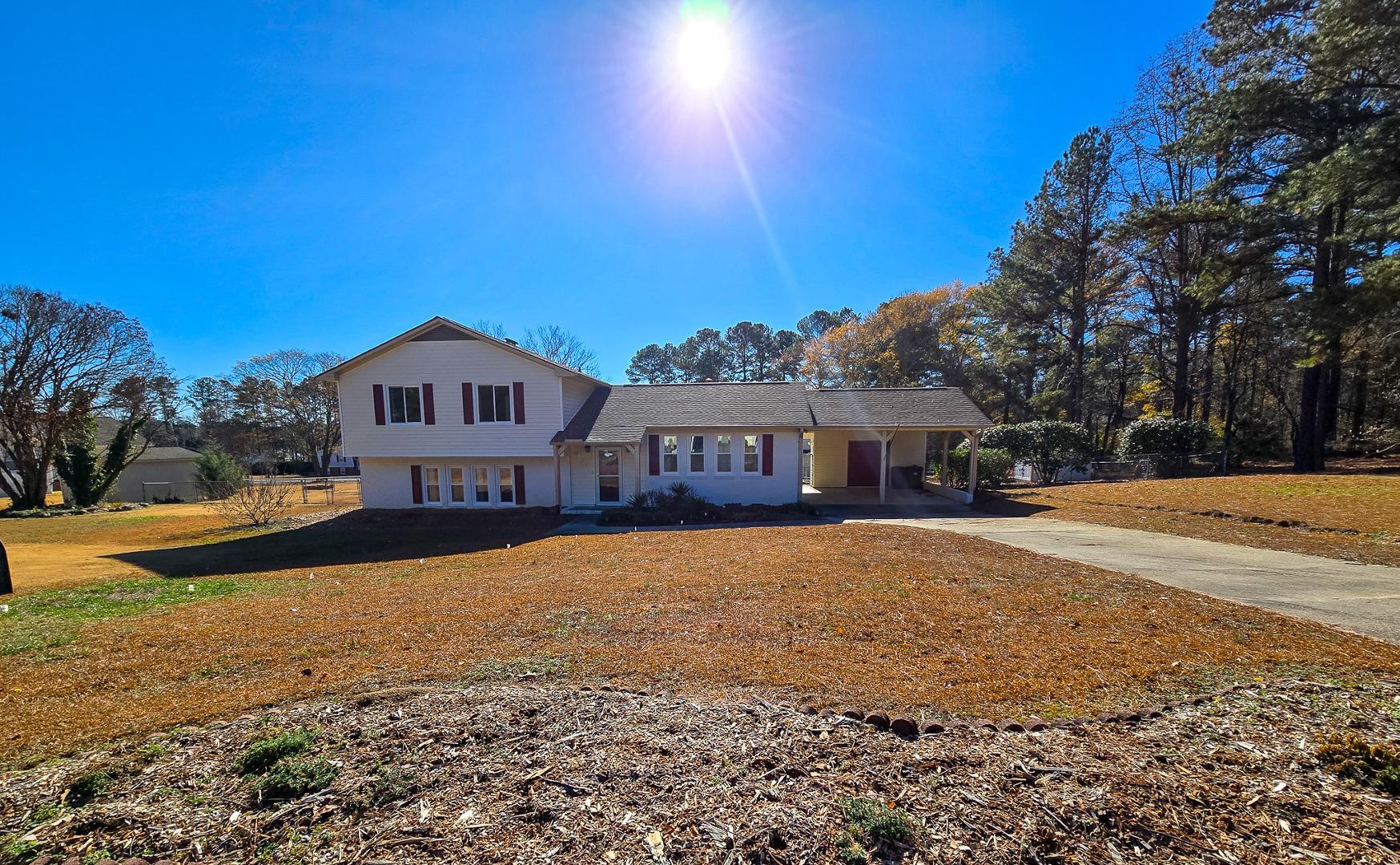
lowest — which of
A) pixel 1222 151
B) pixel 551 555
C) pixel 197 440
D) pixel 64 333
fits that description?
pixel 551 555

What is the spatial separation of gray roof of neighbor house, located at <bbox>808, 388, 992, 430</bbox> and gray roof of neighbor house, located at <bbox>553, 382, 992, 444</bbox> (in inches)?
1.1

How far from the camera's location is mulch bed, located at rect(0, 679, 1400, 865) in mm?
2113

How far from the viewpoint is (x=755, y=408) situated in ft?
56.2

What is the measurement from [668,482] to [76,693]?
13069 millimetres

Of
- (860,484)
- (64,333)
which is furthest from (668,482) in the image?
(64,333)

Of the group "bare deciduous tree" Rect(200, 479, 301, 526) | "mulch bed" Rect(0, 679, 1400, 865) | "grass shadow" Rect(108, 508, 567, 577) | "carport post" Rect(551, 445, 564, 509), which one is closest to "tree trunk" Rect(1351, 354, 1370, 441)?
"mulch bed" Rect(0, 679, 1400, 865)

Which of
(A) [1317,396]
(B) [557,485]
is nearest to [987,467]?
(A) [1317,396]

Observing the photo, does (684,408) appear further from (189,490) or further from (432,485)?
(189,490)

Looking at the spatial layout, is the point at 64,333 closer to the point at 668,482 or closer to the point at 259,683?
the point at 668,482

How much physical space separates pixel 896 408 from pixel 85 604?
19383mm

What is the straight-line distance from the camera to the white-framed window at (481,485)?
56.4 feet

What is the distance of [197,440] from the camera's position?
49719 mm

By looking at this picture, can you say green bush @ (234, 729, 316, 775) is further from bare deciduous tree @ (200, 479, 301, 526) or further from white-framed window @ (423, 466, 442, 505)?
bare deciduous tree @ (200, 479, 301, 526)

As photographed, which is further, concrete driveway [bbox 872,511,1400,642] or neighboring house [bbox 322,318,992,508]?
neighboring house [bbox 322,318,992,508]
